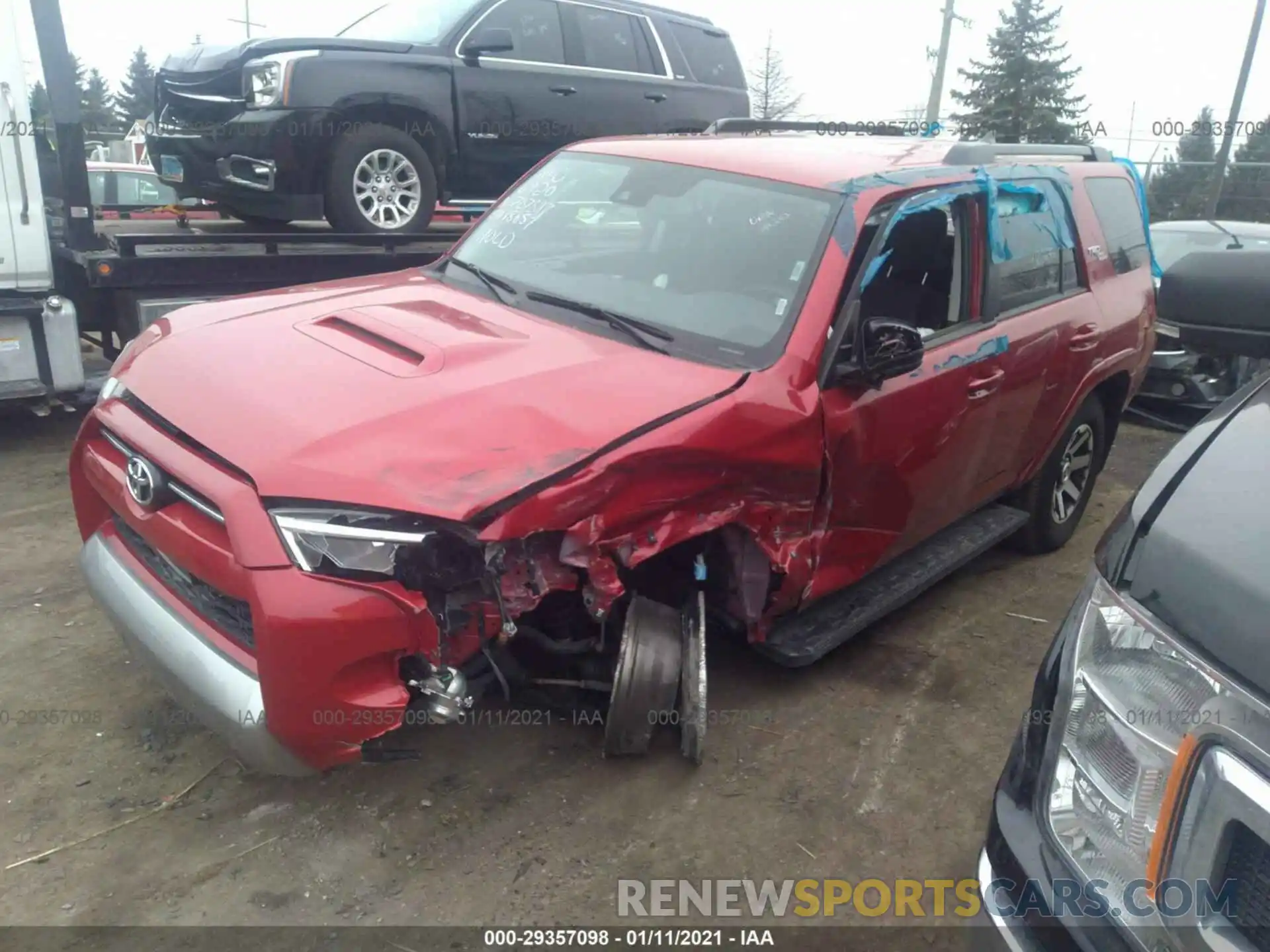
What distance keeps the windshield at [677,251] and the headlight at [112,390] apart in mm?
1318

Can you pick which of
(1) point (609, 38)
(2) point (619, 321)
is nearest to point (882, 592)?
(2) point (619, 321)

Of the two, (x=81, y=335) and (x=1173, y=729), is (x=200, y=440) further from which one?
(x=81, y=335)

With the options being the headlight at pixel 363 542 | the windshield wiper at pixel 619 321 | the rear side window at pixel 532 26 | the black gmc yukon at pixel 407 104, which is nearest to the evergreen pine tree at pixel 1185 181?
the black gmc yukon at pixel 407 104

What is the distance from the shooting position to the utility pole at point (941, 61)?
69.3ft

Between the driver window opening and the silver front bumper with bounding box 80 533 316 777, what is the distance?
2.36m

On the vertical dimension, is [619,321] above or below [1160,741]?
above

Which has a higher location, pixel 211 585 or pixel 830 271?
pixel 830 271

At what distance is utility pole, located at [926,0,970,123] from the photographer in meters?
21.1

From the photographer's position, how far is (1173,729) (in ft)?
4.64

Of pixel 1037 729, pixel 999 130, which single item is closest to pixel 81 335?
pixel 1037 729

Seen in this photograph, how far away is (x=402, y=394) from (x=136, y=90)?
62.7m

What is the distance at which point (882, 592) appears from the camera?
12.5 feet

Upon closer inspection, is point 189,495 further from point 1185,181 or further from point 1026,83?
point 1026,83

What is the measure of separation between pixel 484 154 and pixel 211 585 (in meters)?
5.49
